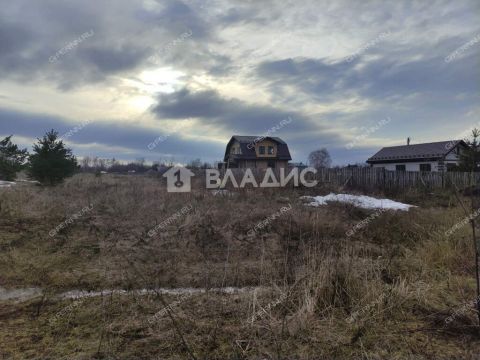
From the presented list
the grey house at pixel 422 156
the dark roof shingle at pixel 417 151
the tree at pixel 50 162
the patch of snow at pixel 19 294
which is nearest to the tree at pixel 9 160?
the tree at pixel 50 162

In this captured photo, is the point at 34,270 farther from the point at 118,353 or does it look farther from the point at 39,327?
the point at 118,353

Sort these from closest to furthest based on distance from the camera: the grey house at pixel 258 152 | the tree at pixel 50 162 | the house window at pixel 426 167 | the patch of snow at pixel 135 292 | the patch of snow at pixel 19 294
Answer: the patch of snow at pixel 135 292 < the patch of snow at pixel 19 294 < the tree at pixel 50 162 < the house window at pixel 426 167 < the grey house at pixel 258 152

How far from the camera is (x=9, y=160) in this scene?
22766 millimetres

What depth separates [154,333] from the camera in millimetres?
2729

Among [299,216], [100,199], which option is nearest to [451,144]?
[299,216]

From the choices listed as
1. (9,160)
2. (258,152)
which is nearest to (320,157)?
(258,152)

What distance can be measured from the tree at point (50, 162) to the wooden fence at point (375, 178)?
6.98 m

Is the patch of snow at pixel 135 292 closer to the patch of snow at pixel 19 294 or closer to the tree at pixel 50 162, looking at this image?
the patch of snow at pixel 19 294

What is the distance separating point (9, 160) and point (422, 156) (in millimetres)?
32764

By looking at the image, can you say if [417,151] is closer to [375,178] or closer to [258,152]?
[375,178]

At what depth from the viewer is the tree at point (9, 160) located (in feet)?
72.7

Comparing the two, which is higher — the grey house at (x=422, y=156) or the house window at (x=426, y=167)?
the grey house at (x=422, y=156)

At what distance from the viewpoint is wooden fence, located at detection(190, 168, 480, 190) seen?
18156 mm

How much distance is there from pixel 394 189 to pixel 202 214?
12.7 m
